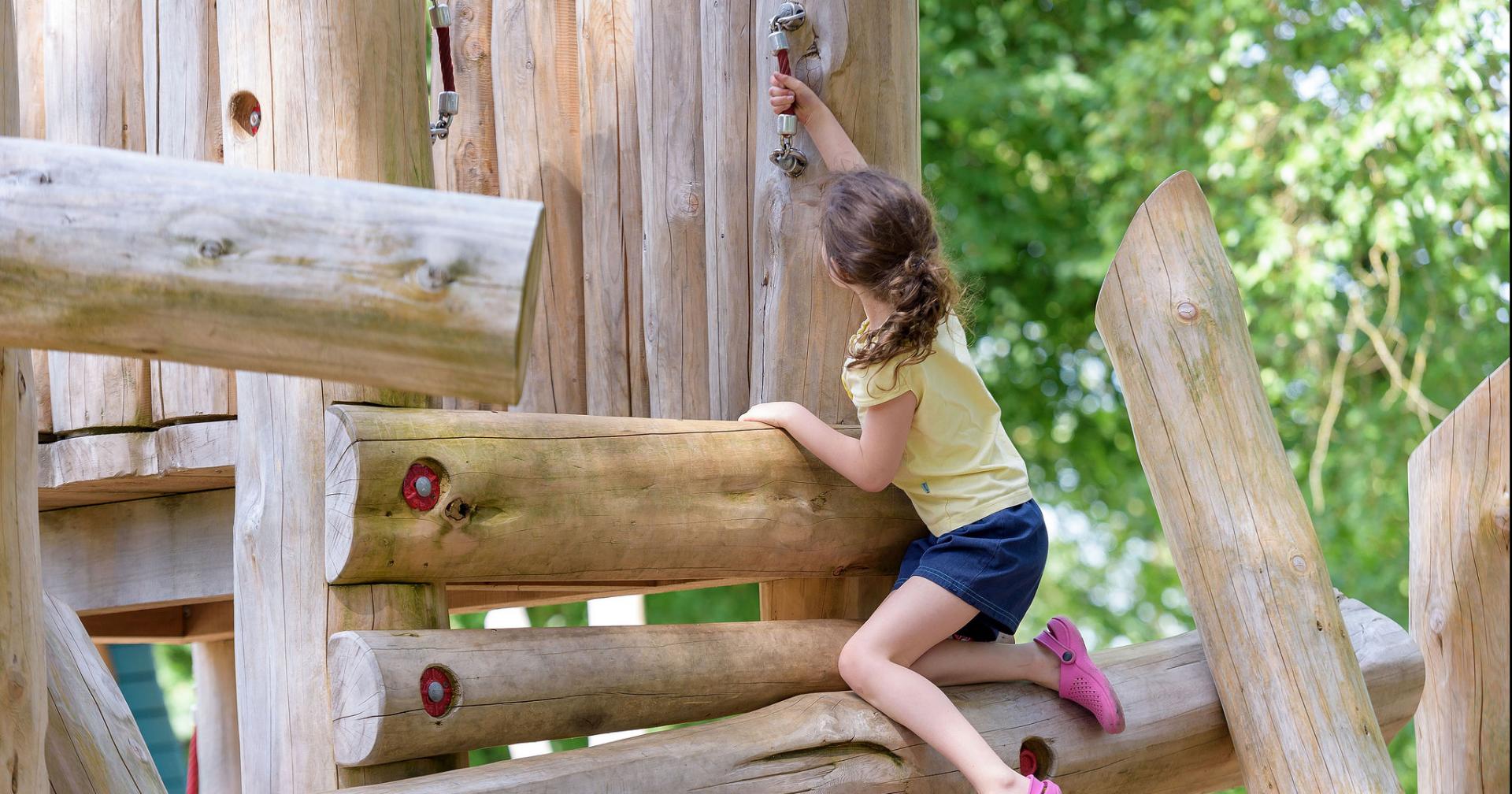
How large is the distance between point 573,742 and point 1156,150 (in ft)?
20.5

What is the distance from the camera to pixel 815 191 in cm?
307

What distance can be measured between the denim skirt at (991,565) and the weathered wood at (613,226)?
0.96m

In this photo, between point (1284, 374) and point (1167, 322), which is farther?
point (1284, 374)

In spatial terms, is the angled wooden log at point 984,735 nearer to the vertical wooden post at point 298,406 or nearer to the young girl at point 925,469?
the young girl at point 925,469

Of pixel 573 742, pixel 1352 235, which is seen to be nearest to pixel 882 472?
pixel 1352 235

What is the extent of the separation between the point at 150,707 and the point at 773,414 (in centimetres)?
667

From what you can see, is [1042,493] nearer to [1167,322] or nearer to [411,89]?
[1167,322]

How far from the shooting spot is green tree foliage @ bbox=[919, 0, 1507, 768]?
7.41 m

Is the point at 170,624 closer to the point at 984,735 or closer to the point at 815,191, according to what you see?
the point at 815,191

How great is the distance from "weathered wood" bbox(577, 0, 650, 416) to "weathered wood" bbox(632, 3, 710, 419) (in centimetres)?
15

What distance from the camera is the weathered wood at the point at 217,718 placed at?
5.22 meters

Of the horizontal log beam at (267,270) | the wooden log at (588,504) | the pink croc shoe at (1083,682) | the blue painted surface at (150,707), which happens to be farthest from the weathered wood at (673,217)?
the blue painted surface at (150,707)

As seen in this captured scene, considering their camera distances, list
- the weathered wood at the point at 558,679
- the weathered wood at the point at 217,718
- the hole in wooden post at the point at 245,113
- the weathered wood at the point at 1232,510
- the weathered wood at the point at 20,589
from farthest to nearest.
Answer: the weathered wood at the point at 217,718
the weathered wood at the point at 1232,510
the hole in wooden post at the point at 245,113
the weathered wood at the point at 558,679
the weathered wood at the point at 20,589

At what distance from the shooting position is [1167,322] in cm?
338
